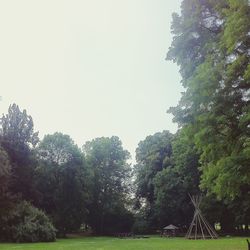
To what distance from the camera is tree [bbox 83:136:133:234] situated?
72188 millimetres

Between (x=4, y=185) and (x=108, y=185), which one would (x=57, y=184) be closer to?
(x=108, y=185)

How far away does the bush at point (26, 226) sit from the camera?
→ 150 feet

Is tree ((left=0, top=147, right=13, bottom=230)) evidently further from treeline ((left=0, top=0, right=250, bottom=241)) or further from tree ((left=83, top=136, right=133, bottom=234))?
tree ((left=83, top=136, right=133, bottom=234))

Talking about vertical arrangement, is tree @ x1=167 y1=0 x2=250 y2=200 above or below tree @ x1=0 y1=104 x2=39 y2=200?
below

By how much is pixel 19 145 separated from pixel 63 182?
39.6ft

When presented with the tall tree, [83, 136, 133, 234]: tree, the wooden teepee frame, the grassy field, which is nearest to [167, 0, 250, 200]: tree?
the tall tree

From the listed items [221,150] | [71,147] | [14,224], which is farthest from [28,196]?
[221,150]

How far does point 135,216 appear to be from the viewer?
7362 cm

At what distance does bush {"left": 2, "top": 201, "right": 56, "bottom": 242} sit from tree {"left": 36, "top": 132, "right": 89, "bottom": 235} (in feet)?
35.6

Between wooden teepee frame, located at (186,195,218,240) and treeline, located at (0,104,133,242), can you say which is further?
wooden teepee frame, located at (186,195,218,240)

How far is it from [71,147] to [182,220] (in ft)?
69.5

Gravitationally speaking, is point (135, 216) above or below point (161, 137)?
A: below

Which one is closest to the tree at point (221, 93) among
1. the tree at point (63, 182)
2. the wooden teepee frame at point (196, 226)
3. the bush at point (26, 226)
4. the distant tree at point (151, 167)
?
the bush at point (26, 226)

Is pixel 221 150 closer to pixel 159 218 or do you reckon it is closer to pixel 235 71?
pixel 235 71
